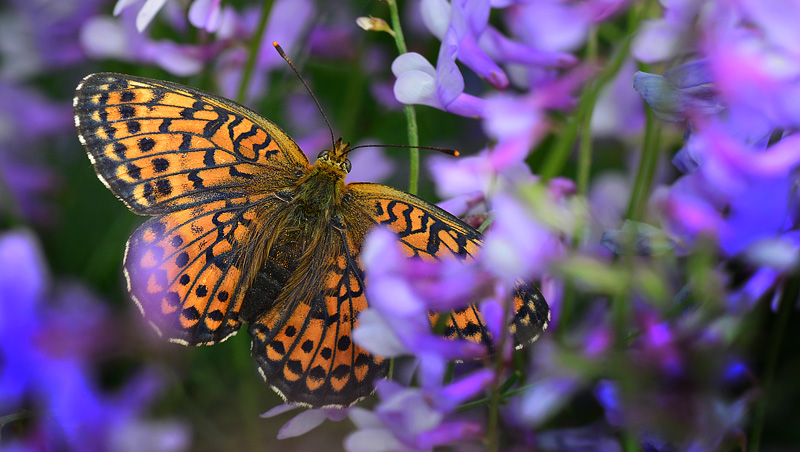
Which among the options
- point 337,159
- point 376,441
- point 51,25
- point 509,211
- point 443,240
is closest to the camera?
point 509,211

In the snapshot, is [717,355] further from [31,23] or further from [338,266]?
[31,23]

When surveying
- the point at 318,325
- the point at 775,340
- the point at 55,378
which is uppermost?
the point at 775,340

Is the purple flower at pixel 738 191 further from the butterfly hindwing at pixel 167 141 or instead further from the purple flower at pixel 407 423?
the butterfly hindwing at pixel 167 141

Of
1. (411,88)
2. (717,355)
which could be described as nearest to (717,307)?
(717,355)

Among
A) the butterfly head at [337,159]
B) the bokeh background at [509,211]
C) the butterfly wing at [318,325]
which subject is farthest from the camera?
the butterfly head at [337,159]

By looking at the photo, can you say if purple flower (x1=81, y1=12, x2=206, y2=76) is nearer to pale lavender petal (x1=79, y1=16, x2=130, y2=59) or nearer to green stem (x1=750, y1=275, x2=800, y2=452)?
pale lavender petal (x1=79, y1=16, x2=130, y2=59)

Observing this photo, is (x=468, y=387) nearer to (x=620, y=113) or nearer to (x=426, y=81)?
(x=426, y=81)

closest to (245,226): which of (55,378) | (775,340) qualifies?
(55,378)

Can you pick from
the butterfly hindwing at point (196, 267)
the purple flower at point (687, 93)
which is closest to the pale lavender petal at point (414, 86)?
the purple flower at point (687, 93)
